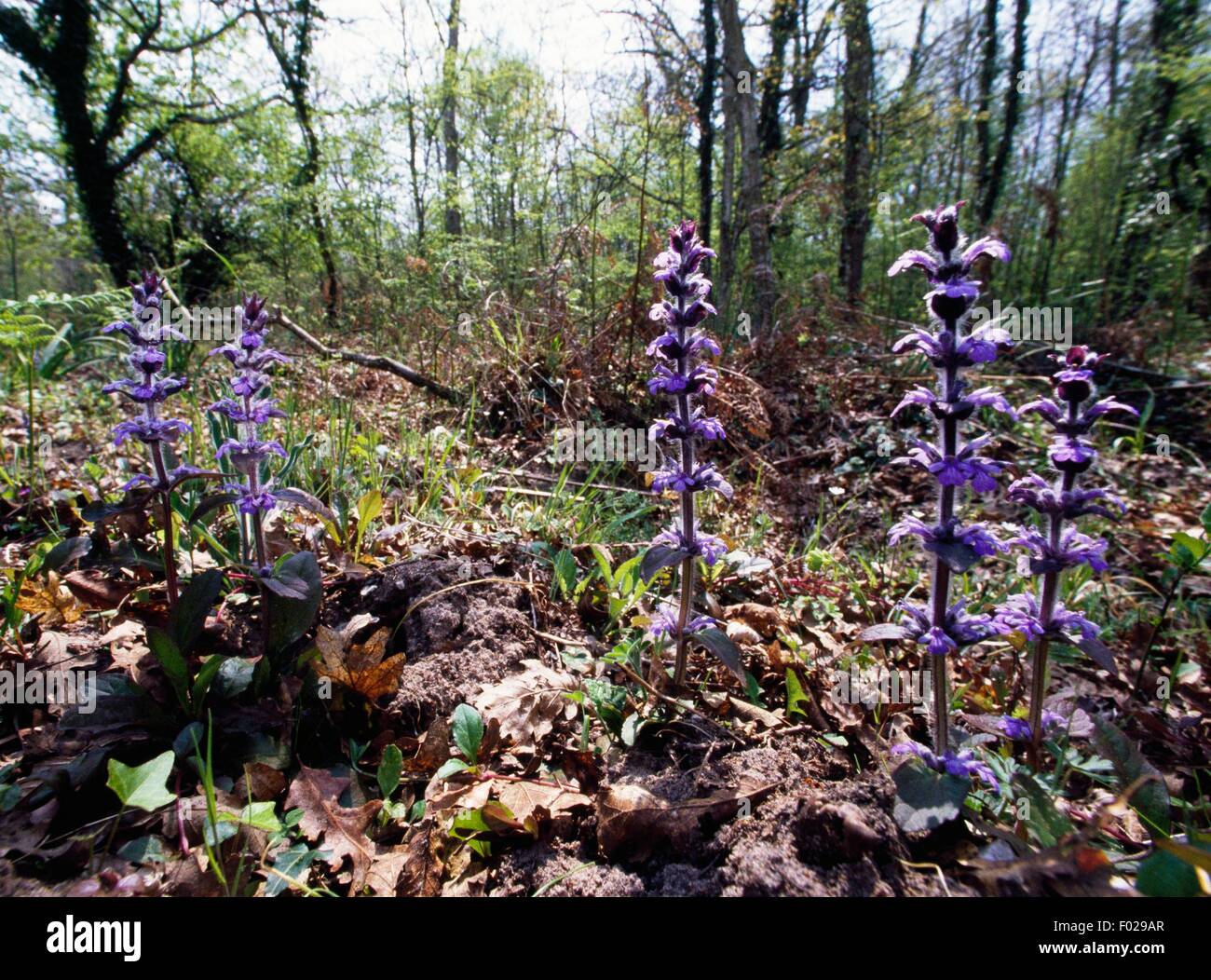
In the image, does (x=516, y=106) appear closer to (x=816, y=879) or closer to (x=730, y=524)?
(x=730, y=524)

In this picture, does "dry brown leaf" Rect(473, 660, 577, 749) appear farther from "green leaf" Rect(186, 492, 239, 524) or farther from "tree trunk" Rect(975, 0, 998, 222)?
"tree trunk" Rect(975, 0, 998, 222)

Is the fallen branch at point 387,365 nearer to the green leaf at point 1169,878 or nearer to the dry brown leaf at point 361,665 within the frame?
the dry brown leaf at point 361,665

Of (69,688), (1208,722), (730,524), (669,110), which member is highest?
(669,110)

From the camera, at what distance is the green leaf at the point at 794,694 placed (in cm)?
181

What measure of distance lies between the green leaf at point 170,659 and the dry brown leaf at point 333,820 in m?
0.43

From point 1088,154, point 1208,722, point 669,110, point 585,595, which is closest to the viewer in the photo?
point 1208,722

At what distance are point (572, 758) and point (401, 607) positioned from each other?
99 cm

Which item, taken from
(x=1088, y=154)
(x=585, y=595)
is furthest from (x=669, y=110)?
(x=1088, y=154)

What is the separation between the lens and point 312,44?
538 inches

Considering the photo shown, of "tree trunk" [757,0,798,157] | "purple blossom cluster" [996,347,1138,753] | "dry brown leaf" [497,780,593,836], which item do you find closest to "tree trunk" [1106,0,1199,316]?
"tree trunk" [757,0,798,157]

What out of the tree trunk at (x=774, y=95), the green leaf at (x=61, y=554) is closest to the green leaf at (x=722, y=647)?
the green leaf at (x=61, y=554)

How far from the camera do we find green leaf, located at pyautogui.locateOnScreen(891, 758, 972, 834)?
122 cm

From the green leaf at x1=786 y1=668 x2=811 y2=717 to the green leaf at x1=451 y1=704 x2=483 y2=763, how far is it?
0.97 m

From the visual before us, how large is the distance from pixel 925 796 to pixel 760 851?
1.27 feet
